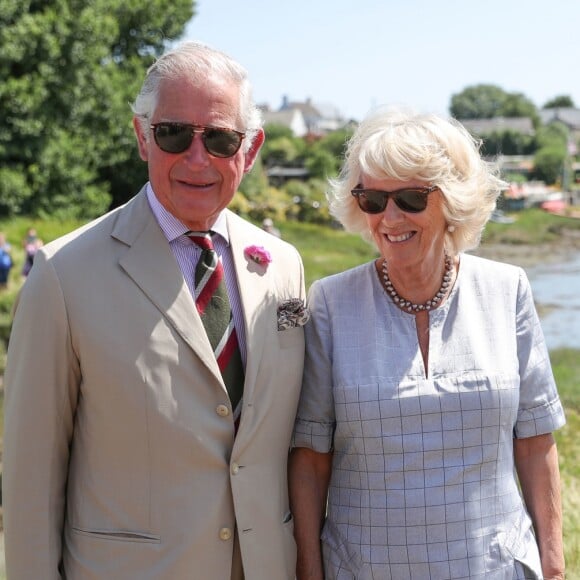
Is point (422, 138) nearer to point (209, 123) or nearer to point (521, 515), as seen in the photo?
point (209, 123)

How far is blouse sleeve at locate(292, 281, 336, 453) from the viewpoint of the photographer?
2662 mm

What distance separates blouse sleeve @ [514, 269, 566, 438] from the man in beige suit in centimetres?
83

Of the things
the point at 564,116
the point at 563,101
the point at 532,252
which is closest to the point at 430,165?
the point at 532,252

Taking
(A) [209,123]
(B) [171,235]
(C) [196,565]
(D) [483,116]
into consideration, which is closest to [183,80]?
(A) [209,123]

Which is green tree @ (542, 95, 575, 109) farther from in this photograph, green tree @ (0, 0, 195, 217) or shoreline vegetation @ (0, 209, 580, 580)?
green tree @ (0, 0, 195, 217)

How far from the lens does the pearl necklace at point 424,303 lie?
2.69m

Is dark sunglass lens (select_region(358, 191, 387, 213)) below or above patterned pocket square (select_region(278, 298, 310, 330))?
above

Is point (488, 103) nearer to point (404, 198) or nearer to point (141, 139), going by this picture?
point (404, 198)

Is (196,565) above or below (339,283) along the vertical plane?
below

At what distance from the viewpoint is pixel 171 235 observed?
2467 mm

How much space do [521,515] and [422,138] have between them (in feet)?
4.00

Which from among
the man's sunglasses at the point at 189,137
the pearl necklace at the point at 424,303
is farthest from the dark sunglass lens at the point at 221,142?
the pearl necklace at the point at 424,303

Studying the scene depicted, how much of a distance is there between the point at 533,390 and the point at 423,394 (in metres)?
0.39

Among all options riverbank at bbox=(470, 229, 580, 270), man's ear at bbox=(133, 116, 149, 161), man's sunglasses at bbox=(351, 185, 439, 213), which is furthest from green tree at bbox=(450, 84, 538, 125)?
man's ear at bbox=(133, 116, 149, 161)
